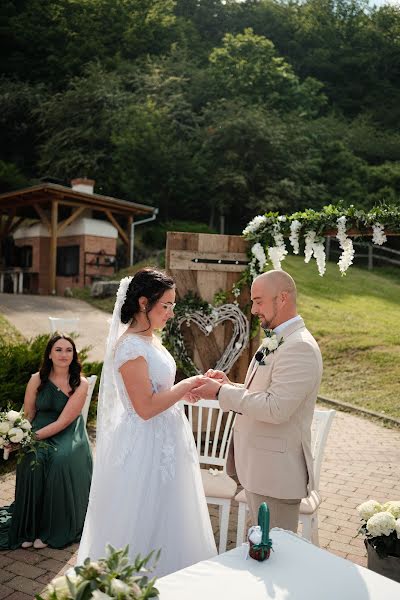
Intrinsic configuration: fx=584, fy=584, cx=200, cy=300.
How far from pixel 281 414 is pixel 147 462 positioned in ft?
3.01

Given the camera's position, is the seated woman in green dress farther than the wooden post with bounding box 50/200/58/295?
No

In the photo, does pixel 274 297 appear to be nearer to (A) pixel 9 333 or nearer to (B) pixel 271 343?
(B) pixel 271 343

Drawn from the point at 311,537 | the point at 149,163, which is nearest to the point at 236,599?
the point at 311,537

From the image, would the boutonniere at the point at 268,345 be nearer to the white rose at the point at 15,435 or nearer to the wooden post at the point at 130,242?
the white rose at the point at 15,435

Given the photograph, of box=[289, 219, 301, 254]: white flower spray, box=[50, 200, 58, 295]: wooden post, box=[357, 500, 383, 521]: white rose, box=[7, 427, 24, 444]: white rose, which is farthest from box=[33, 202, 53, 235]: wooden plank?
box=[357, 500, 383, 521]: white rose

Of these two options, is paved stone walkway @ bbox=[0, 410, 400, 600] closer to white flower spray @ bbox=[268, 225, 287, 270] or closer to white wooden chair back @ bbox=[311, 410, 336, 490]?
white wooden chair back @ bbox=[311, 410, 336, 490]

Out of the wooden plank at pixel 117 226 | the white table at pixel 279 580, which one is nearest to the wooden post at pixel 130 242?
the wooden plank at pixel 117 226

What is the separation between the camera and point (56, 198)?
72.9 ft

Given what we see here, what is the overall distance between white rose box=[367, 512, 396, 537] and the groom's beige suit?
1.44ft

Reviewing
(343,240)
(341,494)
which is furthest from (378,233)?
(341,494)

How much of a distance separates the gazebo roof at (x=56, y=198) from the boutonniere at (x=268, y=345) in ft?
61.4

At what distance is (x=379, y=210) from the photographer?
6016 millimetres

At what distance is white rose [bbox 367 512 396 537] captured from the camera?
347 cm

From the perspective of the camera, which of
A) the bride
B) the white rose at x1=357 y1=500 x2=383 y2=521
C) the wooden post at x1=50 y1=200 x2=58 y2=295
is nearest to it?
the bride
